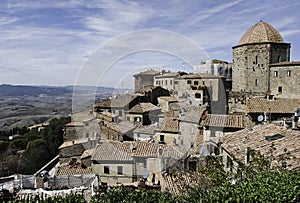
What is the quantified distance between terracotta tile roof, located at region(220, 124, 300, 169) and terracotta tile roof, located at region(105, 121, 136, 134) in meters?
12.2

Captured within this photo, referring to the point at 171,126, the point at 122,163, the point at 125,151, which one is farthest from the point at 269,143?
the point at 171,126

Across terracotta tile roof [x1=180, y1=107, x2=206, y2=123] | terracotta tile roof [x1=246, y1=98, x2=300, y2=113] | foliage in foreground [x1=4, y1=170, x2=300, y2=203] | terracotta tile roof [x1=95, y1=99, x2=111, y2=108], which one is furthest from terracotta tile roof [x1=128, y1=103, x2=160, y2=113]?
foliage in foreground [x1=4, y1=170, x2=300, y2=203]

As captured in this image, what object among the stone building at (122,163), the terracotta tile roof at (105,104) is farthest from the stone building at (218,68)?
the stone building at (122,163)

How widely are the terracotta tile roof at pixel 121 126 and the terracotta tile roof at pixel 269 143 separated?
12.2 m

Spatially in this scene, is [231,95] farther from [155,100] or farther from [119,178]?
[119,178]

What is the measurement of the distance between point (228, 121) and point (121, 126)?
958cm

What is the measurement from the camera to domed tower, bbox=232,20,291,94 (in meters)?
26.5

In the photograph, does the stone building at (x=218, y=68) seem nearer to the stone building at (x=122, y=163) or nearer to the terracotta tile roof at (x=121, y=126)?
the terracotta tile roof at (x=121, y=126)

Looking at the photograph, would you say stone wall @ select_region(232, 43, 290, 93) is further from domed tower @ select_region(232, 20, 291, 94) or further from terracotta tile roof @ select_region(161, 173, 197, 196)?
terracotta tile roof @ select_region(161, 173, 197, 196)

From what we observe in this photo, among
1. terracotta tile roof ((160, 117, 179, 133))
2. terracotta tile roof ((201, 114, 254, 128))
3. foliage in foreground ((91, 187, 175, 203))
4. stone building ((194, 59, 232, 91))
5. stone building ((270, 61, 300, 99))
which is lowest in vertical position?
terracotta tile roof ((160, 117, 179, 133))

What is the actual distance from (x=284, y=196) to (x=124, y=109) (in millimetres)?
20016

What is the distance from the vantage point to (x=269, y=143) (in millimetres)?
8117

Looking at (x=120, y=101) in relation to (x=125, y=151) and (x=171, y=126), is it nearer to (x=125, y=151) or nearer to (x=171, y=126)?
(x=171, y=126)

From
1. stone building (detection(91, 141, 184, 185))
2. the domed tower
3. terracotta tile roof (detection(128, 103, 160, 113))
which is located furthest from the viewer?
the domed tower
